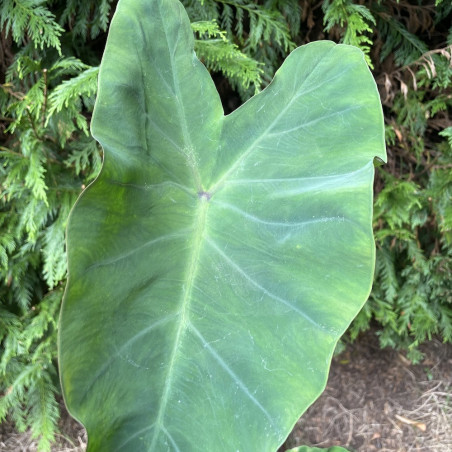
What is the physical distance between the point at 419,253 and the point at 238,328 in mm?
1207

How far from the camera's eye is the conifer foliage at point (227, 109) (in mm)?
1368

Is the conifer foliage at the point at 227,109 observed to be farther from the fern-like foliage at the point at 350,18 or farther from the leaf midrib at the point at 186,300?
the leaf midrib at the point at 186,300

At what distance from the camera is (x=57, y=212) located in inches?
61.4

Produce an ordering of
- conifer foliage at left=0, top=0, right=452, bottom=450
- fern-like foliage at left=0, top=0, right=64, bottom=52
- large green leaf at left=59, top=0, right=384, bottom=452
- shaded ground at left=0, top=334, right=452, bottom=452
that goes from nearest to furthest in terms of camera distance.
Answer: large green leaf at left=59, top=0, right=384, bottom=452, fern-like foliage at left=0, top=0, right=64, bottom=52, conifer foliage at left=0, top=0, right=452, bottom=450, shaded ground at left=0, top=334, right=452, bottom=452

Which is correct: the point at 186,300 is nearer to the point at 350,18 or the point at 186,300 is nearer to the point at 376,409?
the point at 350,18

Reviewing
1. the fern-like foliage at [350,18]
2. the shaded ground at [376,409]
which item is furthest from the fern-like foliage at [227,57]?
Result: the shaded ground at [376,409]

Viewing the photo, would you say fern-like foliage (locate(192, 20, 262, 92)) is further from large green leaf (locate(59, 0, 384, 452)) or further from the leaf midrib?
the leaf midrib

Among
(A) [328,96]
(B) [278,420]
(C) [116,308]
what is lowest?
(B) [278,420]

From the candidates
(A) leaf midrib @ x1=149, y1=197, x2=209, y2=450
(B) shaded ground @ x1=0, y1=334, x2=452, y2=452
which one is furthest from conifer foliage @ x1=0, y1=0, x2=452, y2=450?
(A) leaf midrib @ x1=149, y1=197, x2=209, y2=450

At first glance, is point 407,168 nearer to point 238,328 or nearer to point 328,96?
point 328,96

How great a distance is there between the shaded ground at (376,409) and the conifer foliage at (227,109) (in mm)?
189

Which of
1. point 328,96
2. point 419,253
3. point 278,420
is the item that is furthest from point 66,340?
point 419,253

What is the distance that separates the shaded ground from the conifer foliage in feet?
0.62

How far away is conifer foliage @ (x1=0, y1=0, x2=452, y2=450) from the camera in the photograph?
137cm
